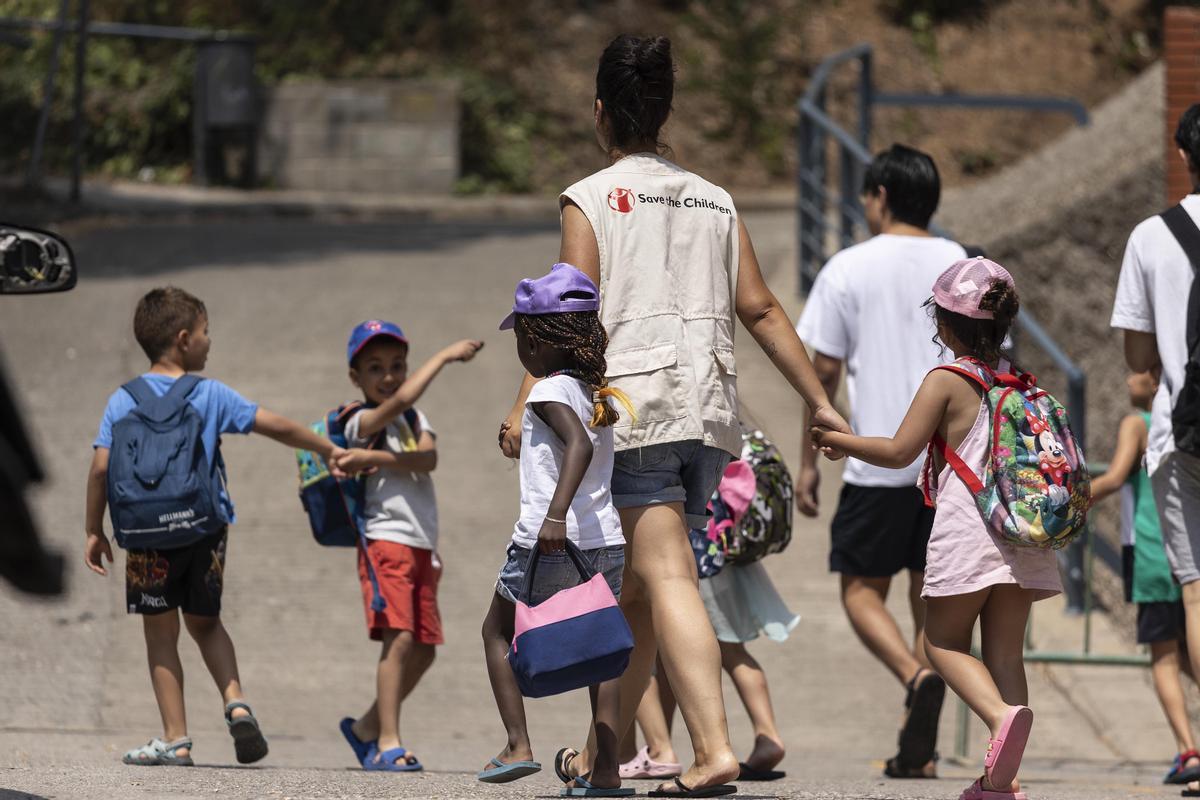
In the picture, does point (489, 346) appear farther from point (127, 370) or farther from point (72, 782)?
point (72, 782)

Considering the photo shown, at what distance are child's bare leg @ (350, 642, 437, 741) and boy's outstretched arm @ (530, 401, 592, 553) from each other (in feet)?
5.48

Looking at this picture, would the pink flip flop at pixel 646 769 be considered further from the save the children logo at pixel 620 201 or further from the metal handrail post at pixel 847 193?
the metal handrail post at pixel 847 193

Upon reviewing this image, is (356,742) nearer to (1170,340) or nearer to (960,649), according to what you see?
(960,649)

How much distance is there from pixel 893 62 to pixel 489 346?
13.4 meters

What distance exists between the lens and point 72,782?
4.62 meters

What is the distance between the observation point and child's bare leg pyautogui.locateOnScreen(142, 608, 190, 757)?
17.6 feet

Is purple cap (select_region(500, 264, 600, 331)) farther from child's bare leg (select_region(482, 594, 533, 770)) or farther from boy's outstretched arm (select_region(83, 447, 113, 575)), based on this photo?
boy's outstretched arm (select_region(83, 447, 113, 575))

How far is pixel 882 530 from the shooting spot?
573cm

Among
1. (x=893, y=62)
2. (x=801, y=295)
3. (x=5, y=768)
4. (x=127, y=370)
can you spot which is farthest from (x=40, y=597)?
(x=893, y=62)

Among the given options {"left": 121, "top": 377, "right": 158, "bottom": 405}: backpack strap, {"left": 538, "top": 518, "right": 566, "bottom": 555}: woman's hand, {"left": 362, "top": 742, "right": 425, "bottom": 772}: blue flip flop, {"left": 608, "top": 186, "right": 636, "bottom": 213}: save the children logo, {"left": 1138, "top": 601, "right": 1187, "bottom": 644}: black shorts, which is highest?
{"left": 608, "top": 186, "right": 636, "bottom": 213}: save the children logo

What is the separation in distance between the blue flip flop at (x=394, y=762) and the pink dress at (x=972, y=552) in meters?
1.86

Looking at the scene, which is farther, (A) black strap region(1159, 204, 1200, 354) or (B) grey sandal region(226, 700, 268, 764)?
(B) grey sandal region(226, 700, 268, 764)

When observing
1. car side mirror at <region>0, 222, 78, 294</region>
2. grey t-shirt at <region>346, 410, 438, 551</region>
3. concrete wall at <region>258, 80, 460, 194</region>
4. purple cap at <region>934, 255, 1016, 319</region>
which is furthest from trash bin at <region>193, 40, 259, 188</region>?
purple cap at <region>934, 255, 1016, 319</region>

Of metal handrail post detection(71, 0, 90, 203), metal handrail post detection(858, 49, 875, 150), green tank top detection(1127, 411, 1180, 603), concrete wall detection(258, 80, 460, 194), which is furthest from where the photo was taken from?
concrete wall detection(258, 80, 460, 194)
